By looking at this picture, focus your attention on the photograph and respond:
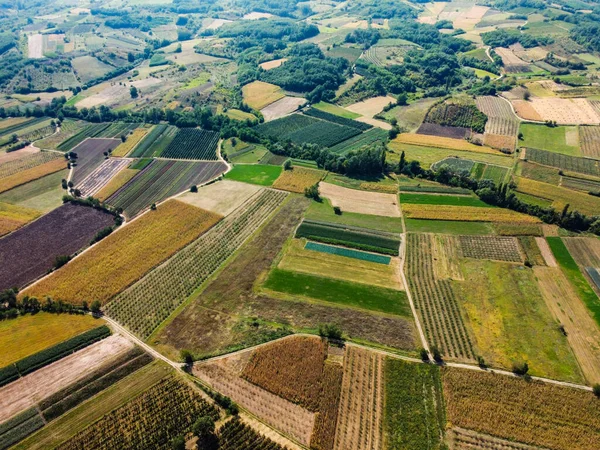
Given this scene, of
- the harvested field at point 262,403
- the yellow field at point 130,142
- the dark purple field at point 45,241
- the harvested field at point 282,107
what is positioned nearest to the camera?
the harvested field at point 262,403

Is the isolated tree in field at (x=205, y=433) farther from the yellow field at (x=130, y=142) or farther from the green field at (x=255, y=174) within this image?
the yellow field at (x=130, y=142)

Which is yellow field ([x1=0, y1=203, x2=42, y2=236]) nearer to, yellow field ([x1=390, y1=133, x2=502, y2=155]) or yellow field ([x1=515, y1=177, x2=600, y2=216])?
yellow field ([x1=390, y1=133, x2=502, y2=155])

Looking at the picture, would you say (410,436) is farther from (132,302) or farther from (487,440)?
(132,302)

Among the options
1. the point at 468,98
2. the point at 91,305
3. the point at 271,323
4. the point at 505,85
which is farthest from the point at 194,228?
the point at 505,85

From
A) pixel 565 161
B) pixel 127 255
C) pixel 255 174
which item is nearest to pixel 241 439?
pixel 127 255

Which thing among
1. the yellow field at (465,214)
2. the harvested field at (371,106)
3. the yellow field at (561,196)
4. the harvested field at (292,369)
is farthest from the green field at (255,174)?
the yellow field at (561,196)

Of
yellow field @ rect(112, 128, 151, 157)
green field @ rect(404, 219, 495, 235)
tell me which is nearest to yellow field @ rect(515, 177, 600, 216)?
green field @ rect(404, 219, 495, 235)

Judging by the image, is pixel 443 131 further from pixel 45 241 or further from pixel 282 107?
pixel 45 241
